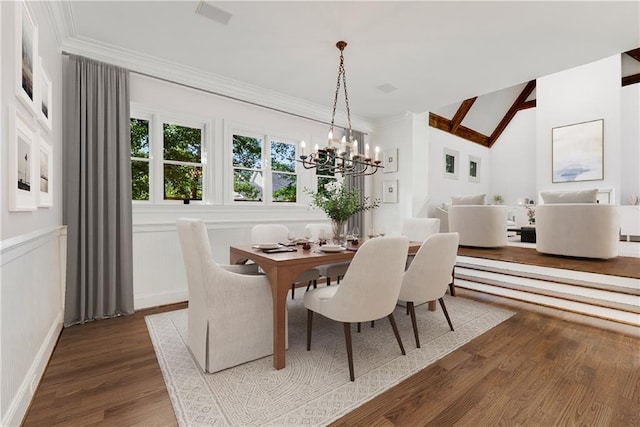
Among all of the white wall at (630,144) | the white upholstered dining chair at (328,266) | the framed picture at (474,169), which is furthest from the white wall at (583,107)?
the white upholstered dining chair at (328,266)

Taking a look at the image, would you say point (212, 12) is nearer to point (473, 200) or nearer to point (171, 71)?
point (171, 71)

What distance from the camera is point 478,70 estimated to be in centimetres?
357

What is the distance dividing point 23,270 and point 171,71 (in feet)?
8.46

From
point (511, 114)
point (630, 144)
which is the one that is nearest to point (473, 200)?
point (630, 144)

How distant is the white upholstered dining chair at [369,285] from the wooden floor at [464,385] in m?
0.46

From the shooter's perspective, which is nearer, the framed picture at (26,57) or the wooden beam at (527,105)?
the framed picture at (26,57)

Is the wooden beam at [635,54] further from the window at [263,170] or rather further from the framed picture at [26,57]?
the framed picture at [26,57]

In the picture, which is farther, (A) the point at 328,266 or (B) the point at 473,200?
(B) the point at 473,200

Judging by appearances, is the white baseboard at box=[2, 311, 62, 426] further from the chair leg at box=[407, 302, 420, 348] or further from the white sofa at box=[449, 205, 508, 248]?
the white sofa at box=[449, 205, 508, 248]

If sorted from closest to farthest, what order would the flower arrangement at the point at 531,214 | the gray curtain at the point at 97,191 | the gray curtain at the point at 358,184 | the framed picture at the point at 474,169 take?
the gray curtain at the point at 97,191 < the gray curtain at the point at 358,184 < the flower arrangement at the point at 531,214 < the framed picture at the point at 474,169

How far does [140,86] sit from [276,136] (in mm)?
1778

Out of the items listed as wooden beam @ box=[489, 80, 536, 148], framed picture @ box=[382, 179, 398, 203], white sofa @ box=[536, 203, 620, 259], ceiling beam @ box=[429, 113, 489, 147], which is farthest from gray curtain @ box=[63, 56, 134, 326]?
wooden beam @ box=[489, 80, 536, 148]

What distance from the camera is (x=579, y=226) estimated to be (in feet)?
11.8

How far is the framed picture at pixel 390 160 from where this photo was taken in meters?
5.39
